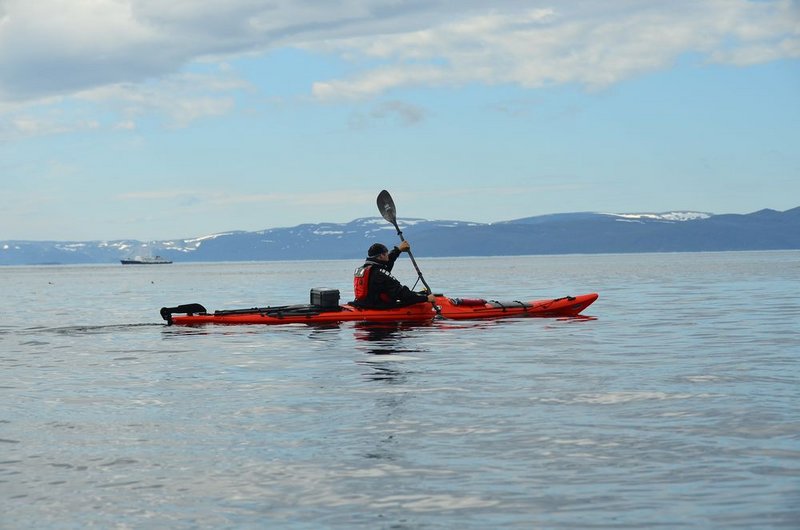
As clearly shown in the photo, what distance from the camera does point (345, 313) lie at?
1019 inches

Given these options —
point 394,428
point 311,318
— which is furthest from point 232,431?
point 311,318

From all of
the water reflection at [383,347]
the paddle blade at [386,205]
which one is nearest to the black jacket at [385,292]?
the water reflection at [383,347]

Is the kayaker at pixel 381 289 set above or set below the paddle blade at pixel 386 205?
below

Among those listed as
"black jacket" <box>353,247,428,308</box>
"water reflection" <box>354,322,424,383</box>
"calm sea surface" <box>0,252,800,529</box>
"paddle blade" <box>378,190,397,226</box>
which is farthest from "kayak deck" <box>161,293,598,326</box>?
"paddle blade" <box>378,190,397,226</box>

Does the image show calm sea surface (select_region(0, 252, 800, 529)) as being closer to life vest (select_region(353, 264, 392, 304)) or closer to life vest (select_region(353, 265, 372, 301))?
life vest (select_region(353, 264, 392, 304))

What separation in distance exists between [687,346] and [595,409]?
906 centimetres

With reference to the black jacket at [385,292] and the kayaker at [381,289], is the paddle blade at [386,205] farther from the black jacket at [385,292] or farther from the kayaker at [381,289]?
the black jacket at [385,292]

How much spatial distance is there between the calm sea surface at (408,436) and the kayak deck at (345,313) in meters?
4.08

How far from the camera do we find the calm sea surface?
26.1ft

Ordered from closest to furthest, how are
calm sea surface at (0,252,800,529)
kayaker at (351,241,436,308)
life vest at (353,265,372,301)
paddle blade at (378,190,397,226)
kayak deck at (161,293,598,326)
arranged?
calm sea surface at (0,252,800,529) < kayaker at (351,241,436,308) < life vest at (353,265,372,301) < kayak deck at (161,293,598,326) < paddle blade at (378,190,397,226)

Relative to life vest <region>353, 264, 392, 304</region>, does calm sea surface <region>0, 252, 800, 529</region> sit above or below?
below

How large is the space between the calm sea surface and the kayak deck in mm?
4076

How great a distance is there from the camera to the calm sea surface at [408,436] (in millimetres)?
7953

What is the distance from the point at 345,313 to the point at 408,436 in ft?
49.4
